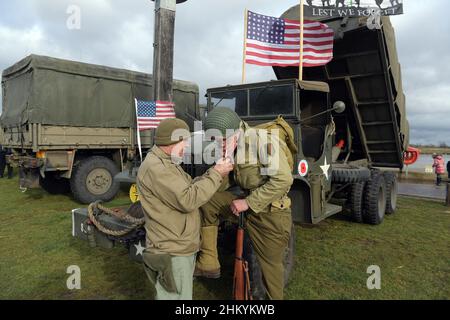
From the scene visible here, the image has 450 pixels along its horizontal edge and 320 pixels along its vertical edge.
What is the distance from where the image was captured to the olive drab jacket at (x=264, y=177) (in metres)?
2.20

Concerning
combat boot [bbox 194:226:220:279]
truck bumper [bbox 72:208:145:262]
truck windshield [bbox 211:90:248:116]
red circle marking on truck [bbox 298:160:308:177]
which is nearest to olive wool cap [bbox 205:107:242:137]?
combat boot [bbox 194:226:220:279]

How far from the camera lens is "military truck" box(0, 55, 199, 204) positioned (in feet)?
22.2

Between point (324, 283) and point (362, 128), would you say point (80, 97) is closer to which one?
point (362, 128)

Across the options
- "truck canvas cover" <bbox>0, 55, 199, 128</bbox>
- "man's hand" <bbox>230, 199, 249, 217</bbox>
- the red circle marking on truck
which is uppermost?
"truck canvas cover" <bbox>0, 55, 199, 128</bbox>

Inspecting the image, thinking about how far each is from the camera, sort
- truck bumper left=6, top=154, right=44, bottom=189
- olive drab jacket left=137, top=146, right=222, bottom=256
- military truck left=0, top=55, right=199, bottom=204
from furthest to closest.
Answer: military truck left=0, top=55, right=199, bottom=204, truck bumper left=6, top=154, right=44, bottom=189, olive drab jacket left=137, top=146, right=222, bottom=256

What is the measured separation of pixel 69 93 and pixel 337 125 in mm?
5400

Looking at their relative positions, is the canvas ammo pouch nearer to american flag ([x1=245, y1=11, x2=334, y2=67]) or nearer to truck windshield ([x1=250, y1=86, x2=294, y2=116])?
truck windshield ([x1=250, y1=86, x2=294, y2=116])

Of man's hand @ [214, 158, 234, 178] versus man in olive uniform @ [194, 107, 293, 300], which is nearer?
man's hand @ [214, 158, 234, 178]

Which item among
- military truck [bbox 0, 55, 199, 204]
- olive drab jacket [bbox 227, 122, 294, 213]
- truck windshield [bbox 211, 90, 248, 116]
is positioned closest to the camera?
olive drab jacket [bbox 227, 122, 294, 213]

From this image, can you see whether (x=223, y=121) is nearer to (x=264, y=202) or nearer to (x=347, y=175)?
(x=264, y=202)

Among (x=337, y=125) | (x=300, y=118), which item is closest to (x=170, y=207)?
(x=300, y=118)

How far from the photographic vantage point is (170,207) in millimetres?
1922

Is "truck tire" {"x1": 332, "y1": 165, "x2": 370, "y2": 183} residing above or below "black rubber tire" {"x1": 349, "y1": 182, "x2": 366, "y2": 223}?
above

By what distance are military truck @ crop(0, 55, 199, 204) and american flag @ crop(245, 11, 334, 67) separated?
293cm
